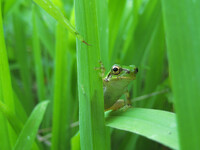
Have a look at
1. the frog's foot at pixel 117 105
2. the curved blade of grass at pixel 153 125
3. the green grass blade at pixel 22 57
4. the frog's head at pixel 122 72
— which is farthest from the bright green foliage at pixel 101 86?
the green grass blade at pixel 22 57

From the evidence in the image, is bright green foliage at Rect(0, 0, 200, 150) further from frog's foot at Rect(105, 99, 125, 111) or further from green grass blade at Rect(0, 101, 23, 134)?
frog's foot at Rect(105, 99, 125, 111)

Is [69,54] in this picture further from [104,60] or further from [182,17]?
[182,17]

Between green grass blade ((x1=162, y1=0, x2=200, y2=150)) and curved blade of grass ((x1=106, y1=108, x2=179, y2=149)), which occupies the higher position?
green grass blade ((x1=162, y1=0, x2=200, y2=150))

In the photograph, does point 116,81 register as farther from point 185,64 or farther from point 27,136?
point 185,64

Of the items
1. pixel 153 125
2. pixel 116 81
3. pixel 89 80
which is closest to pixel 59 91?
pixel 116 81

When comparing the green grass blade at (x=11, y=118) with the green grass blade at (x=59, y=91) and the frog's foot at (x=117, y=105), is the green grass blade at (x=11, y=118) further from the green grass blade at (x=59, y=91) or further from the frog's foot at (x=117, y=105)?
the frog's foot at (x=117, y=105)

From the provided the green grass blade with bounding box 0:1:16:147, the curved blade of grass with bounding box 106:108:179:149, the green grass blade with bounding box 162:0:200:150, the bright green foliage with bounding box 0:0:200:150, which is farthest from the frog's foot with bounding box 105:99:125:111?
the green grass blade with bounding box 162:0:200:150

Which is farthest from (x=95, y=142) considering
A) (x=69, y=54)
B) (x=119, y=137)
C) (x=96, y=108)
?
(x=69, y=54)
